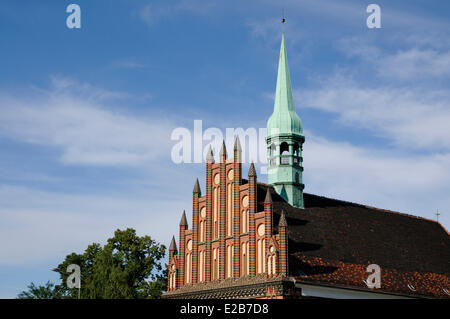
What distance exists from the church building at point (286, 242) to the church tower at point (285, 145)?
3.5 inches

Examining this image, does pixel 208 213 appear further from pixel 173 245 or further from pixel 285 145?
pixel 285 145

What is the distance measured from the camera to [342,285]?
152 feet

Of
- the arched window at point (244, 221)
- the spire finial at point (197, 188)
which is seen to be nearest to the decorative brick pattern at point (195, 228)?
the spire finial at point (197, 188)

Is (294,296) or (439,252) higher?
(439,252)

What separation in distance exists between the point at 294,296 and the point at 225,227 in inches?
350

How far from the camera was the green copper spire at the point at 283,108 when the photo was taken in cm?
5725

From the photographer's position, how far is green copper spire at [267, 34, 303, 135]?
57.2 metres

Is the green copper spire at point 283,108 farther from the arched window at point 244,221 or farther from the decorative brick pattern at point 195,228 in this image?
the arched window at point 244,221
